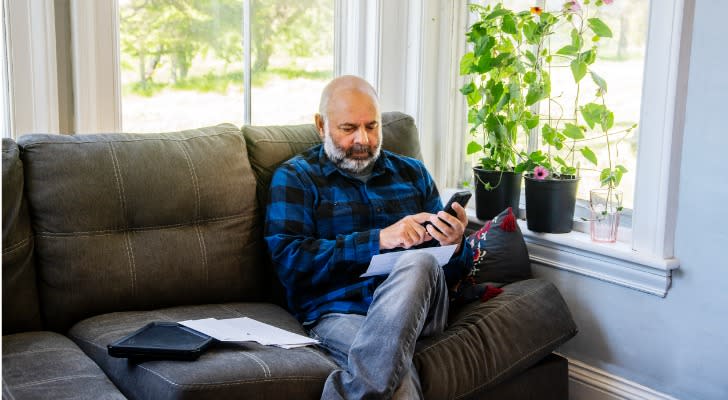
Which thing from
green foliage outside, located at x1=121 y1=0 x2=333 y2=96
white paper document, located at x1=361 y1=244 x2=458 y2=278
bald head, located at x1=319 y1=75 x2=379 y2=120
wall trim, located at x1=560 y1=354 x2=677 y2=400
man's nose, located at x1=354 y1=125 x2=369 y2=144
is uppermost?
green foliage outside, located at x1=121 y1=0 x2=333 y2=96

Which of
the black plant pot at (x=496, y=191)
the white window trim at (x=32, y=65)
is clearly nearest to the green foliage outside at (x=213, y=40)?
the white window trim at (x=32, y=65)

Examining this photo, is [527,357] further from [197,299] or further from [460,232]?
[197,299]

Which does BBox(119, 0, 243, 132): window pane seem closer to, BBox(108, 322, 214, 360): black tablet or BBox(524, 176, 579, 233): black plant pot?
BBox(108, 322, 214, 360): black tablet

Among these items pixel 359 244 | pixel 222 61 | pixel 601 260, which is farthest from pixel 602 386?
pixel 222 61

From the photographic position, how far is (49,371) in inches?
60.3

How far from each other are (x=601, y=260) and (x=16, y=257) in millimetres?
1715

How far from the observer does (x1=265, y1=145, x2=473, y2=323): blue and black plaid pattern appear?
1.99 m

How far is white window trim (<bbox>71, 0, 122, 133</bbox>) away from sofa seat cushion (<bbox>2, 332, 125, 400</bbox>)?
72 centimetres

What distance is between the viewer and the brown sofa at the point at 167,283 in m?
1.58

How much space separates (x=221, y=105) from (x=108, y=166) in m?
0.76

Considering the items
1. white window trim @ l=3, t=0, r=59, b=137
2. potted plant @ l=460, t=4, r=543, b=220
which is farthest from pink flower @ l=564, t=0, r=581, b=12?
white window trim @ l=3, t=0, r=59, b=137

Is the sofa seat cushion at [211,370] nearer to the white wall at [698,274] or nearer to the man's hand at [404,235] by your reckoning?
the man's hand at [404,235]

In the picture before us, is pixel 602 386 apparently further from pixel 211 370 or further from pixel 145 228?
pixel 145 228

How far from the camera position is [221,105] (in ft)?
8.63
